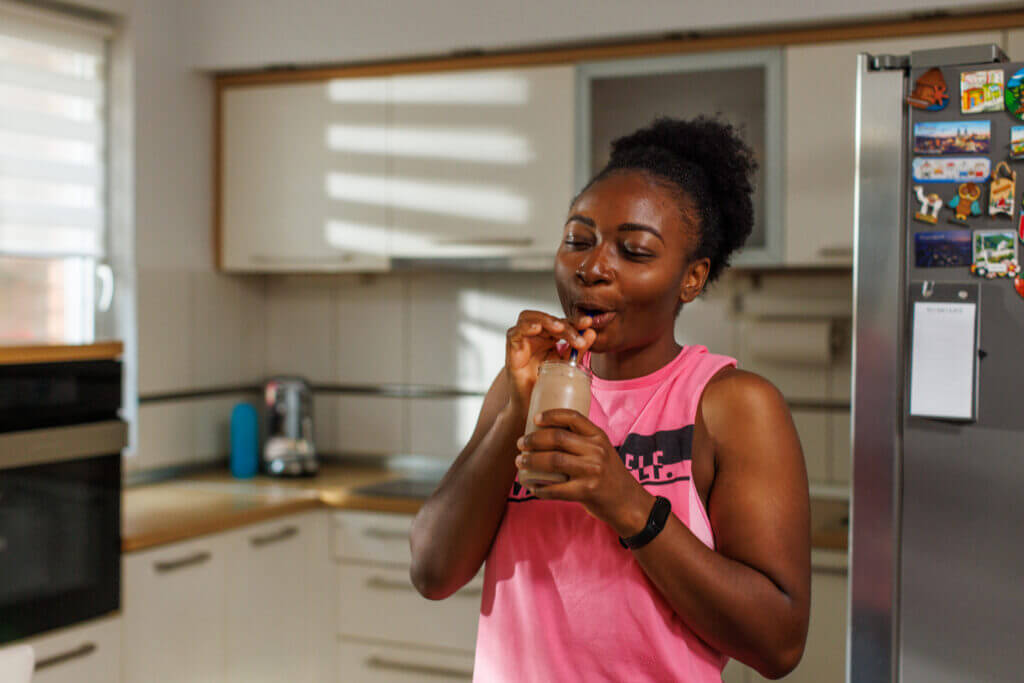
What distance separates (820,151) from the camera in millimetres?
2631

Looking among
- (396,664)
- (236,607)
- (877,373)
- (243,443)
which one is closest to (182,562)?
(236,607)

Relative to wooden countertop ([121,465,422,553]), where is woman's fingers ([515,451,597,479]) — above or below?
above

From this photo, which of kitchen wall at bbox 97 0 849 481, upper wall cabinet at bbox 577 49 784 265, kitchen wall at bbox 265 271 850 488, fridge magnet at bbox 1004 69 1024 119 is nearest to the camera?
fridge magnet at bbox 1004 69 1024 119

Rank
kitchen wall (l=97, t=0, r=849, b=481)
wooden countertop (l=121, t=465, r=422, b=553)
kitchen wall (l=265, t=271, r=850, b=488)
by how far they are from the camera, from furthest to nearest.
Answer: kitchen wall (l=97, t=0, r=849, b=481) < kitchen wall (l=265, t=271, r=850, b=488) < wooden countertop (l=121, t=465, r=422, b=553)

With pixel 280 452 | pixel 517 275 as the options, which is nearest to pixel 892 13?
pixel 517 275

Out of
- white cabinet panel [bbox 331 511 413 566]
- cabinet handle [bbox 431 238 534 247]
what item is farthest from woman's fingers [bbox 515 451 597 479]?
cabinet handle [bbox 431 238 534 247]

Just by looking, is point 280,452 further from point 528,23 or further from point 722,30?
point 722,30

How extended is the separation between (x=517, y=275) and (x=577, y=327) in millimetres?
2302

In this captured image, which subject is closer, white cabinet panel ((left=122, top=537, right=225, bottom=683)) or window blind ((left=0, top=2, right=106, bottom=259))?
white cabinet panel ((left=122, top=537, right=225, bottom=683))

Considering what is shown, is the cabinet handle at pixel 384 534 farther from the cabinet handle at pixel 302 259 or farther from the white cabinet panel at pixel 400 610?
the cabinet handle at pixel 302 259

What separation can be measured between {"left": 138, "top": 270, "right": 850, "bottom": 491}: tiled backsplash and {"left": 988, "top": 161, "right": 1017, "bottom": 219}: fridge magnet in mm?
1254

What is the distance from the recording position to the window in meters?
2.79

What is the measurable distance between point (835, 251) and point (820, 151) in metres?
0.25

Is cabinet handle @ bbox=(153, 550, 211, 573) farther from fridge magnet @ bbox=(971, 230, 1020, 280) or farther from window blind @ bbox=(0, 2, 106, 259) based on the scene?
fridge magnet @ bbox=(971, 230, 1020, 280)
